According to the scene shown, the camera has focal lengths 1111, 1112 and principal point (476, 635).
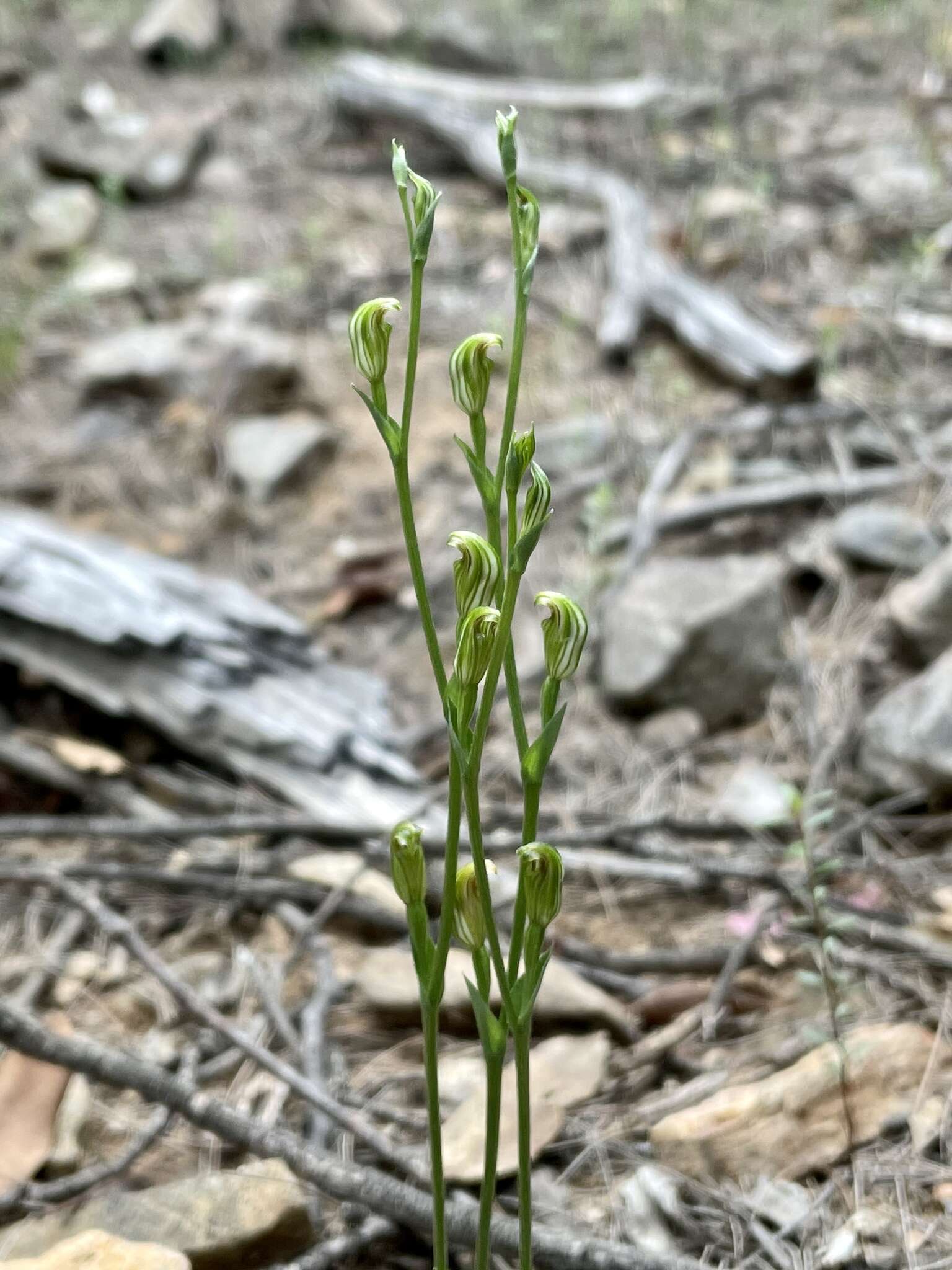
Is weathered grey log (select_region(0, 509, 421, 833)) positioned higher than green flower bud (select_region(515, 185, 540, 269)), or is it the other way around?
weathered grey log (select_region(0, 509, 421, 833))

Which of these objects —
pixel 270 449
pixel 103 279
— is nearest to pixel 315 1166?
pixel 270 449

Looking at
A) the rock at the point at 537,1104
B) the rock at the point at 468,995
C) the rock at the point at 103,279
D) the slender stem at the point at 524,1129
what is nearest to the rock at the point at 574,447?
the rock at the point at 468,995

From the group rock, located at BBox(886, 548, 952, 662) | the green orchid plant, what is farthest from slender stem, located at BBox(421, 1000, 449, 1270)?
rock, located at BBox(886, 548, 952, 662)

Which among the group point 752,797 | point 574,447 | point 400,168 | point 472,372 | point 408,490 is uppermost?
point 574,447

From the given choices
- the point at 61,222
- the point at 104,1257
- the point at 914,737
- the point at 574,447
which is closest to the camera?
the point at 104,1257

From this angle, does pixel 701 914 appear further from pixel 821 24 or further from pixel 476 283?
pixel 821 24

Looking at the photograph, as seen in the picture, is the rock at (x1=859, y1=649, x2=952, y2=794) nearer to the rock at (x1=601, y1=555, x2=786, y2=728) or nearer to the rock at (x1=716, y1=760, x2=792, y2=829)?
the rock at (x1=716, y1=760, x2=792, y2=829)

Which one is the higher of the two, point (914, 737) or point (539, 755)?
point (914, 737)

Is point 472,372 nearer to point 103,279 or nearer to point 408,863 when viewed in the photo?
point 408,863
